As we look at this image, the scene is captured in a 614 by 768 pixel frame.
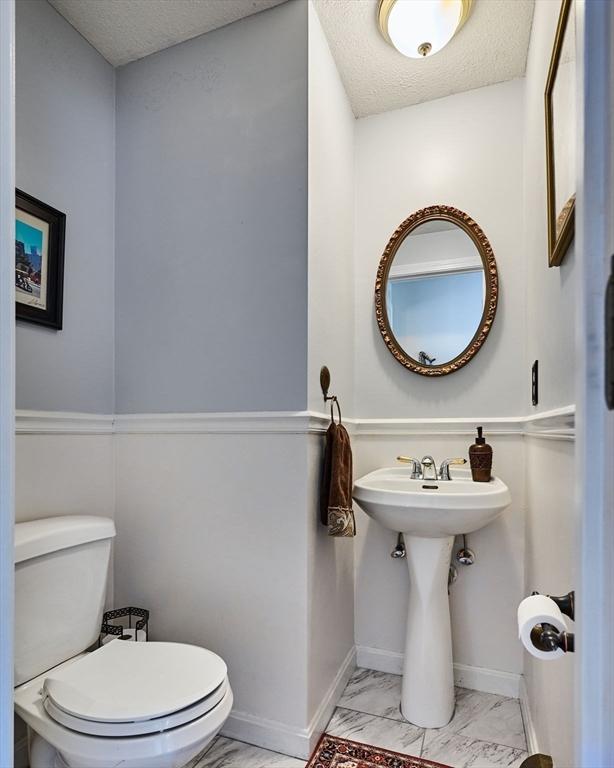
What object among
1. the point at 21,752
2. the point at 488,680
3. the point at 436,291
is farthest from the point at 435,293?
the point at 21,752

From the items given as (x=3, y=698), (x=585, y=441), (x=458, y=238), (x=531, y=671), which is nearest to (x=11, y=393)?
(x=3, y=698)

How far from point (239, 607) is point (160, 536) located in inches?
15.3

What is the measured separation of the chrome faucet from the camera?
1.90 metres

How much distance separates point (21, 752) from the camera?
1.40 meters

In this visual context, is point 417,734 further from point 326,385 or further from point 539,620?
point 539,620

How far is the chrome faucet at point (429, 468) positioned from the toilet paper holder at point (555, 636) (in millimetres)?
1344

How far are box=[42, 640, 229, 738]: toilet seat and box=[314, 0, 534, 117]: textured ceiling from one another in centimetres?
210

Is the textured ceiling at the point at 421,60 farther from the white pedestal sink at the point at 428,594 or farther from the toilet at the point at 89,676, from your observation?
the toilet at the point at 89,676

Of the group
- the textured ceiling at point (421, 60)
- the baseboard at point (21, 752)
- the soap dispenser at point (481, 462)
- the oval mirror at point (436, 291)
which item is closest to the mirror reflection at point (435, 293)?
the oval mirror at point (436, 291)

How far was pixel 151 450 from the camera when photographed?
179 cm

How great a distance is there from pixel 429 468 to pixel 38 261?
5.20ft

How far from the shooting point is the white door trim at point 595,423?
1.35 ft

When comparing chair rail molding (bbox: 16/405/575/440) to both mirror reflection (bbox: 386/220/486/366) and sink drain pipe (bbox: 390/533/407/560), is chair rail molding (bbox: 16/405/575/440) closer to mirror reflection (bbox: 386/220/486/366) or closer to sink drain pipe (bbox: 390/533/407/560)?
mirror reflection (bbox: 386/220/486/366)

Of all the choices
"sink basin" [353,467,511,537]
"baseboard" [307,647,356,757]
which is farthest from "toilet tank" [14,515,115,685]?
"sink basin" [353,467,511,537]
